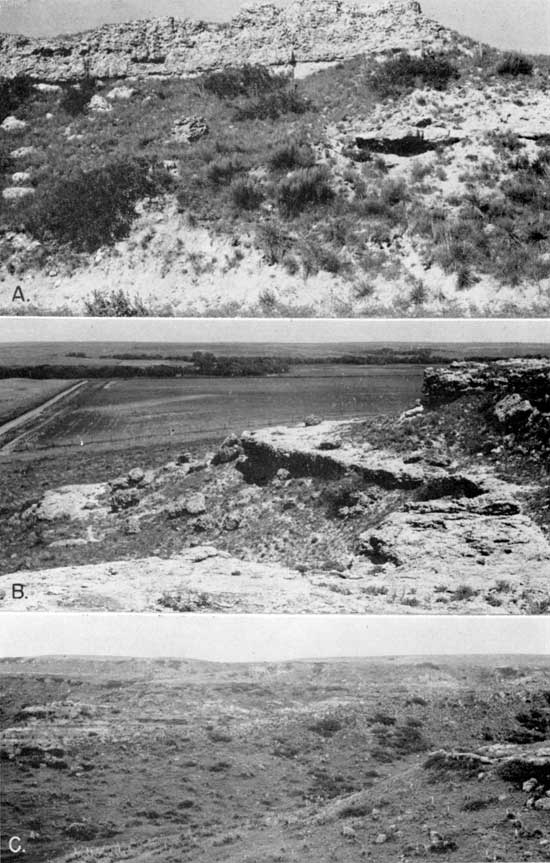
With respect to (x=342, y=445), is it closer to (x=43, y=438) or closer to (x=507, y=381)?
(x=507, y=381)

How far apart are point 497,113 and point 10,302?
480cm

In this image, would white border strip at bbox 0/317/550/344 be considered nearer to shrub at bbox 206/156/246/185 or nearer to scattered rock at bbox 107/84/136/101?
shrub at bbox 206/156/246/185

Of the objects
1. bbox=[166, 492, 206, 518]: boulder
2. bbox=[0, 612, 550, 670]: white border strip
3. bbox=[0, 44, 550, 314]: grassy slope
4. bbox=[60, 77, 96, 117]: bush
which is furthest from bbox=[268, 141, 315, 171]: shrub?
bbox=[0, 612, 550, 670]: white border strip

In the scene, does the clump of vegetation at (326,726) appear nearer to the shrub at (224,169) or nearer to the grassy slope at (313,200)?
the grassy slope at (313,200)

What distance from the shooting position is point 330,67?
28.6ft

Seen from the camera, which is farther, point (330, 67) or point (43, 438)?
point (330, 67)

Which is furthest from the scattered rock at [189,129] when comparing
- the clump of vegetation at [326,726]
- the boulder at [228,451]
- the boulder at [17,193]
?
the clump of vegetation at [326,726]

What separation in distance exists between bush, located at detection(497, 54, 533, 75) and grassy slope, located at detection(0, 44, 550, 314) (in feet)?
0.25

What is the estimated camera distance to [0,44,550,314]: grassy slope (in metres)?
7.59

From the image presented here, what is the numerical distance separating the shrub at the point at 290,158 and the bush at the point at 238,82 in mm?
865

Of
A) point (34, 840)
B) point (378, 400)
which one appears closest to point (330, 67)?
point (378, 400)

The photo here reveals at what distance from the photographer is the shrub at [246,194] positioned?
804 centimetres

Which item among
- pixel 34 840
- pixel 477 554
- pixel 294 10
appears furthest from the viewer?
pixel 294 10

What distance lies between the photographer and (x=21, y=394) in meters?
7.19
